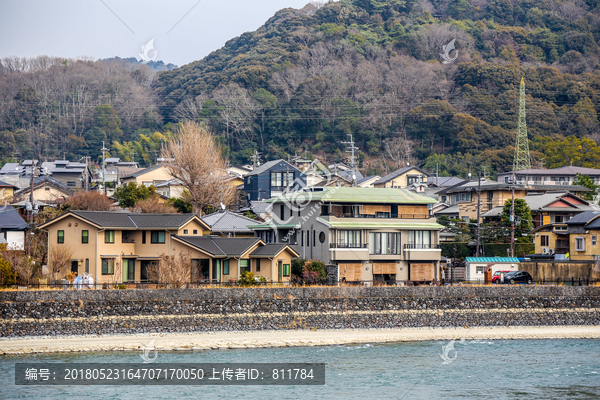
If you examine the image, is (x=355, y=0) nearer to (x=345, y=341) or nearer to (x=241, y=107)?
(x=241, y=107)

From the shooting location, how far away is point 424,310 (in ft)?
103

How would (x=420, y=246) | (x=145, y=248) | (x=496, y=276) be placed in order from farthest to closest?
(x=420, y=246)
(x=496, y=276)
(x=145, y=248)

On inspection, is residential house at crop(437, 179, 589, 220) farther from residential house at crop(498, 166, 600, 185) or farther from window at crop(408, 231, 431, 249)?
window at crop(408, 231, 431, 249)

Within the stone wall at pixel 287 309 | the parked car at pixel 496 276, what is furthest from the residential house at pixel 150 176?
the stone wall at pixel 287 309

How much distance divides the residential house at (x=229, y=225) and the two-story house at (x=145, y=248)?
5.58m

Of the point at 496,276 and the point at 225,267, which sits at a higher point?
the point at 225,267

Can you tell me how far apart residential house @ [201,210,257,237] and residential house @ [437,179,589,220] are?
777 inches

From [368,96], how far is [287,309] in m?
66.0

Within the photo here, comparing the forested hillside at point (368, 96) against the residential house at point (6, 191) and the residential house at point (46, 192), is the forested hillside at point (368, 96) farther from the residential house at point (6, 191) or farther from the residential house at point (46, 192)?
the residential house at point (6, 191)

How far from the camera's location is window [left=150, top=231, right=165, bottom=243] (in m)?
33.5

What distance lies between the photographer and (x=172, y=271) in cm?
2984

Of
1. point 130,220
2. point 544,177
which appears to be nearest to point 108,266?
point 130,220

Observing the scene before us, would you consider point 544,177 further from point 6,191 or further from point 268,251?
point 6,191

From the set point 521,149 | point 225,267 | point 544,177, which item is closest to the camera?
point 225,267
